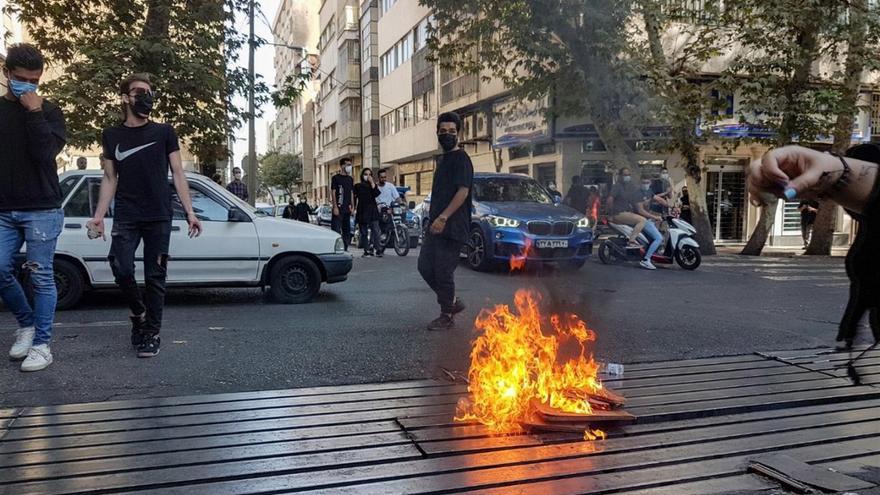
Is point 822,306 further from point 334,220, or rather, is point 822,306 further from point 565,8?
point 334,220

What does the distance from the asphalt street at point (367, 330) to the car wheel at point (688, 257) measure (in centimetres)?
145

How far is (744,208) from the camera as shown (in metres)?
20.0

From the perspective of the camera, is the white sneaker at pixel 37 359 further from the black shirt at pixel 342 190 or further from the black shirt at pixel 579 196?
the black shirt at pixel 342 190

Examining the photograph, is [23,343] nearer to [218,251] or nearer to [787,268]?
[218,251]

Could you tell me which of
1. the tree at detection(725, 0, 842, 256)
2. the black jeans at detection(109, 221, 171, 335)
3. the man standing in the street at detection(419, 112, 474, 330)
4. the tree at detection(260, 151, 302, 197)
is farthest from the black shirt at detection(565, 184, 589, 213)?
the tree at detection(260, 151, 302, 197)

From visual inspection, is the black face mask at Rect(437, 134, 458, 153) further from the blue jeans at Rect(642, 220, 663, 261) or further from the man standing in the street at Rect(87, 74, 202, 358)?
the blue jeans at Rect(642, 220, 663, 261)

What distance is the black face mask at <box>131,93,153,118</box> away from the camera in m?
4.49

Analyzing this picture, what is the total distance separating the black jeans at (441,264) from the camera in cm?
559

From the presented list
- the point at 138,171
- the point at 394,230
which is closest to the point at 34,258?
the point at 138,171

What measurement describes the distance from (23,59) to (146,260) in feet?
4.87

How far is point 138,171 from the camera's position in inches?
178

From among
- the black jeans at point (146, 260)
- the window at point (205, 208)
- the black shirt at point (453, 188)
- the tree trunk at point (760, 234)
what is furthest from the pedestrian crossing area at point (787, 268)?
the black jeans at point (146, 260)

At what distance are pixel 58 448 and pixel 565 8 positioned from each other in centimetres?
410

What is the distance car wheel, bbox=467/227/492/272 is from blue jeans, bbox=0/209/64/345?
6768 mm
